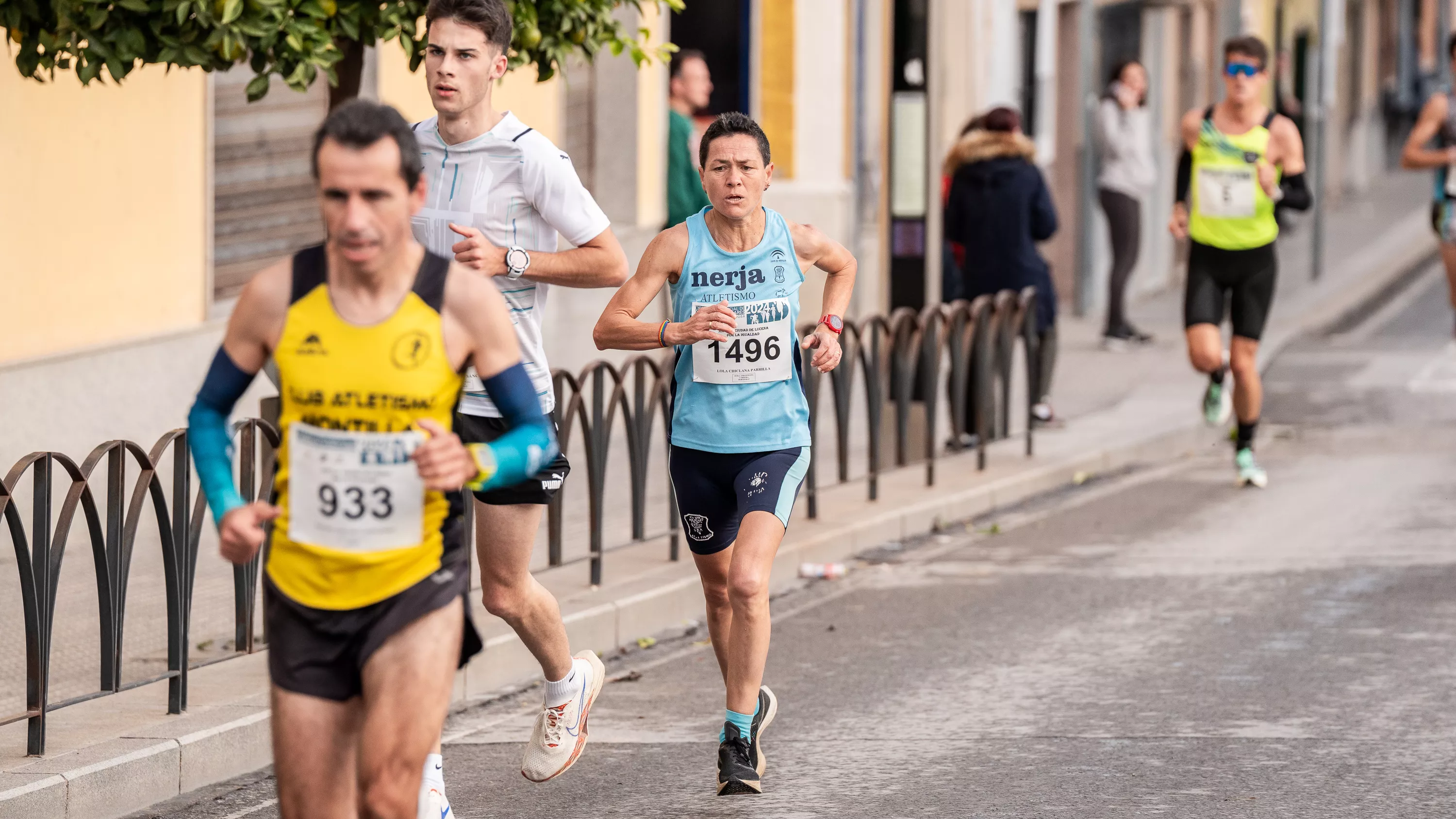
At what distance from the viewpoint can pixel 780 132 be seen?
1941cm

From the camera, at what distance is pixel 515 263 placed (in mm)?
5590

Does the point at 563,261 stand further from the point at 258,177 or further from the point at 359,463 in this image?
the point at 258,177

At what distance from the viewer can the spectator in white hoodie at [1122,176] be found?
18.7 metres

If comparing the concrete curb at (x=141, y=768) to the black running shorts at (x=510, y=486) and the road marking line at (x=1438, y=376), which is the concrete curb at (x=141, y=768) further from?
the road marking line at (x=1438, y=376)

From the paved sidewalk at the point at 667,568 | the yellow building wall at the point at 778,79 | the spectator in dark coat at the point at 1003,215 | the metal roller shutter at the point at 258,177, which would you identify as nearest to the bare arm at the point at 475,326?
the paved sidewalk at the point at 667,568

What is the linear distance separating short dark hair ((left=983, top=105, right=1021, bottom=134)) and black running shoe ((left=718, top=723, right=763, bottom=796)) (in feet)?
24.6

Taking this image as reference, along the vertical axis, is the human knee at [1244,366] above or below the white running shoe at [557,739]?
above

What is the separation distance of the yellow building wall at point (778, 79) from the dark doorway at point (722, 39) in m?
0.14

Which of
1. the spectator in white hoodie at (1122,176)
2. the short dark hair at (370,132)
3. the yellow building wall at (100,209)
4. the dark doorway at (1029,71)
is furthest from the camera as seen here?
the dark doorway at (1029,71)

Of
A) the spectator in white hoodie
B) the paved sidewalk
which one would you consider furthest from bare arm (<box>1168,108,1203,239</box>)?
the spectator in white hoodie

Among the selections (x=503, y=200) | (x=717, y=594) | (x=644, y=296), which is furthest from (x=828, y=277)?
(x=503, y=200)

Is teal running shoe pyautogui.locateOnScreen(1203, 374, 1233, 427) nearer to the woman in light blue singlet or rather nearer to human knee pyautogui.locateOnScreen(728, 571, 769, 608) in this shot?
the woman in light blue singlet

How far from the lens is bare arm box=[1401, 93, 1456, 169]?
13852mm

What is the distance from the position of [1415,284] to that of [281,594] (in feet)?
71.6
